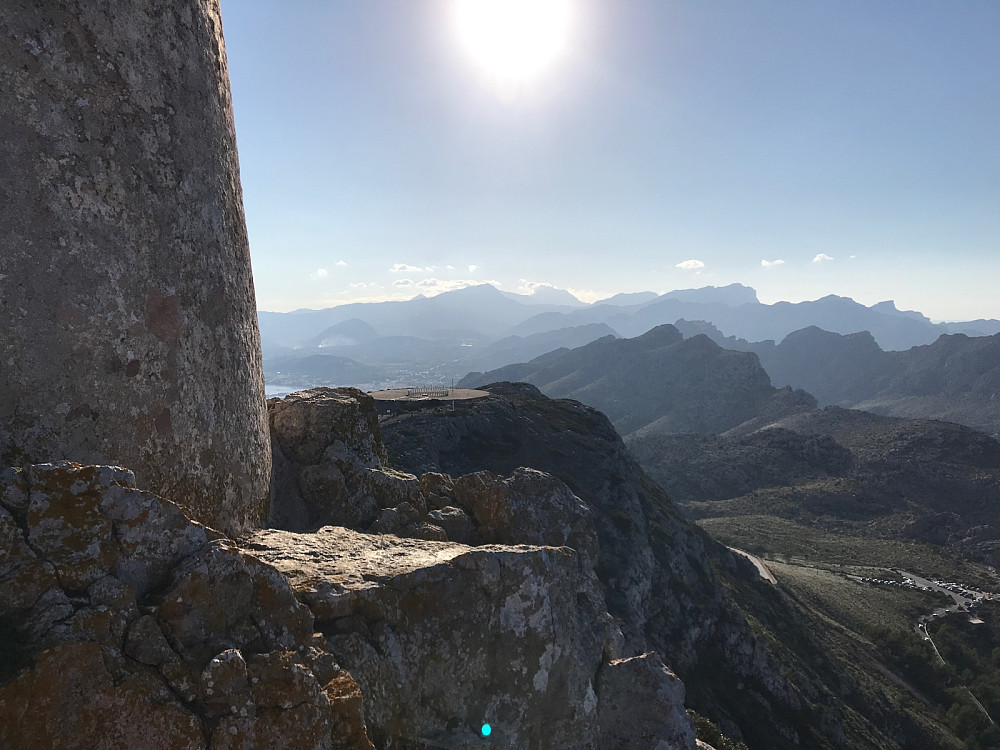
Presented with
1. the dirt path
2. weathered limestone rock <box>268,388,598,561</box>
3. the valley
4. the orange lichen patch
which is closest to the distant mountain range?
the valley

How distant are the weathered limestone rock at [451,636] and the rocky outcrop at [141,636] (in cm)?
114

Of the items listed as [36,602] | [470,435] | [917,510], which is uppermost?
[36,602]

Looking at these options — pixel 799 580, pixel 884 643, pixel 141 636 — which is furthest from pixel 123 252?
pixel 799 580

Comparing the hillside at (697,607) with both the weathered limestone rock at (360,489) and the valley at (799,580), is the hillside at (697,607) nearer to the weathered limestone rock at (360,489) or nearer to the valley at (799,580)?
the valley at (799,580)

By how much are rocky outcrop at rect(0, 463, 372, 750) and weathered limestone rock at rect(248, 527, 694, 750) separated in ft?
3.75

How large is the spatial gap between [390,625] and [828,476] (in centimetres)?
15082

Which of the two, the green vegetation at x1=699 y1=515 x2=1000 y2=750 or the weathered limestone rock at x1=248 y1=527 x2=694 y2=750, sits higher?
the weathered limestone rock at x1=248 y1=527 x2=694 y2=750

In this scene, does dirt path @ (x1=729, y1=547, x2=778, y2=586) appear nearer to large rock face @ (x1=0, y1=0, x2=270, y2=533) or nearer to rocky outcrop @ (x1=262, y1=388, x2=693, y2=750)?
rocky outcrop @ (x1=262, y1=388, x2=693, y2=750)

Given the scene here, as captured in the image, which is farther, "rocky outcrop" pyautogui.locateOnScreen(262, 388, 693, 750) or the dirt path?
the dirt path

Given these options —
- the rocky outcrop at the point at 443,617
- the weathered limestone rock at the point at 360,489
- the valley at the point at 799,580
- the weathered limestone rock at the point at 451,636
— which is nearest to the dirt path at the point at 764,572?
the valley at the point at 799,580

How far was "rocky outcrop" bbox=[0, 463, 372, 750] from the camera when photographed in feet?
13.3

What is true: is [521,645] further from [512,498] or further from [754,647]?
[754,647]

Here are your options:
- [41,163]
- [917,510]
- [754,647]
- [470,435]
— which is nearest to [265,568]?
[41,163]

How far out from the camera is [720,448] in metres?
151
